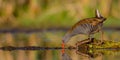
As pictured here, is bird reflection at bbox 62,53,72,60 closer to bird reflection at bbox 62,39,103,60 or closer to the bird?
bird reflection at bbox 62,39,103,60

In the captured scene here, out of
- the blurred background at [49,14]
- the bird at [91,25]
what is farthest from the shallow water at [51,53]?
the blurred background at [49,14]

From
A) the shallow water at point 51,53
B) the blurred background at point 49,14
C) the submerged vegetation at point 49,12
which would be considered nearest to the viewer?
the shallow water at point 51,53

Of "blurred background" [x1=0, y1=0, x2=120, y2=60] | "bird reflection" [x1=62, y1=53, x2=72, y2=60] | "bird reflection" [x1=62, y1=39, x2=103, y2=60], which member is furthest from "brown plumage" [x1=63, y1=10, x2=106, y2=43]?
"blurred background" [x1=0, y1=0, x2=120, y2=60]

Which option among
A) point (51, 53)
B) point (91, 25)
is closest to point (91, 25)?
point (91, 25)

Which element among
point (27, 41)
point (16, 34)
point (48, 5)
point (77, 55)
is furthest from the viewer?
point (48, 5)

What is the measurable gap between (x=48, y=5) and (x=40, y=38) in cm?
350

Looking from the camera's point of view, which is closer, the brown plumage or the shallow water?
the shallow water

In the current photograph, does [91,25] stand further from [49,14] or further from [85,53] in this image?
[49,14]

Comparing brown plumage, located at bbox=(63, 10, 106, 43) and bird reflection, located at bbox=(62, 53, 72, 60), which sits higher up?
brown plumage, located at bbox=(63, 10, 106, 43)

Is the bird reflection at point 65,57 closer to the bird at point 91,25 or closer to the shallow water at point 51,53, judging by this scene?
the shallow water at point 51,53

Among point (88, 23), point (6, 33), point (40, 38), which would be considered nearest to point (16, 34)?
point (6, 33)

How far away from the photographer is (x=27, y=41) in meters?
17.8

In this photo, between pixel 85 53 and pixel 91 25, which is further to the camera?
pixel 91 25

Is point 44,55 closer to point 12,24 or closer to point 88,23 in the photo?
point 88,23
